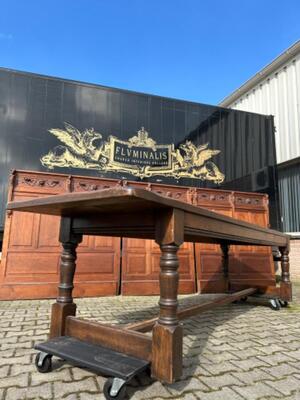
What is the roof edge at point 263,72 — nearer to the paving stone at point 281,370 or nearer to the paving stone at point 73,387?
the paving stone at point 281,370

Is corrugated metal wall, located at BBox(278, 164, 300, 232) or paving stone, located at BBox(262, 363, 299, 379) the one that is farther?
corrugated metal wall, located at BBox(278, 164, 300, 232)

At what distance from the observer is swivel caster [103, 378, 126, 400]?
141 cm

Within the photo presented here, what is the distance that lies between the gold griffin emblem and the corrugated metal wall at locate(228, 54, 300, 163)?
11.1 ft

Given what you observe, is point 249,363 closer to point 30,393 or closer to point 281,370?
point 281,370

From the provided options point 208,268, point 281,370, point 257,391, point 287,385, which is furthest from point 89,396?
point 208,268

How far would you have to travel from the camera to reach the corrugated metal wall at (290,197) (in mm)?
8031

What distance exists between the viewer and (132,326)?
2.03m

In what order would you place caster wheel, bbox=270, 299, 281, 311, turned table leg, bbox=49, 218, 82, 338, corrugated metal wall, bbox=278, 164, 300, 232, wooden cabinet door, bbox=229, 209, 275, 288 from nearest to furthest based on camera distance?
turned table leg, bbox=49, 218, 82, 338
caster wheel, bbox=270, 299, 281, 311
wooden cabinet door, bbox=229, 209, 275, 288
corrugated metal wall, bbox=278, 164, 300, 232

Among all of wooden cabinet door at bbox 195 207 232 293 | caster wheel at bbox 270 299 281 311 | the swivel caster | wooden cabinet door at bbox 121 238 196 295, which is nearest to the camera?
the swivel caster

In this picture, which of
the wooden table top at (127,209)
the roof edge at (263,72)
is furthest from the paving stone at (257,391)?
the roof edge at (263,72)

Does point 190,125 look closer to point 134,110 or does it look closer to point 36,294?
point 134,110

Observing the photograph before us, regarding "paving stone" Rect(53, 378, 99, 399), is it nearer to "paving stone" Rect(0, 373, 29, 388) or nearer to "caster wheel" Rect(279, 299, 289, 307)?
"paving stone" Rect(0, 373, 29, 388)

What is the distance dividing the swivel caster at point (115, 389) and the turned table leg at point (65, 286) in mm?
798

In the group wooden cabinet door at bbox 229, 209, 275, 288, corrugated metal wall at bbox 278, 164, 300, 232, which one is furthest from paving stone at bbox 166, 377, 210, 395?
Result: corrugated metal wall at bbox 278, 164, 300, 232
